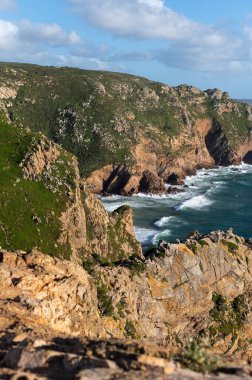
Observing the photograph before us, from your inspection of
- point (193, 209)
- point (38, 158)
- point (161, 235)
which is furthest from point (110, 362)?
point (193, 209)

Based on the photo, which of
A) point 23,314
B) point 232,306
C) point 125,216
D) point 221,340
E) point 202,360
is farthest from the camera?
point 125,216

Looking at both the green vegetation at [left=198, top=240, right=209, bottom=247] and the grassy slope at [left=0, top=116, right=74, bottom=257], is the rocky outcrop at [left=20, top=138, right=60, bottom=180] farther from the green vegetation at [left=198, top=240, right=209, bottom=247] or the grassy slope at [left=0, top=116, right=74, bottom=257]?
the green vegetation at [left=198, top=240, right=209, bottom=247]

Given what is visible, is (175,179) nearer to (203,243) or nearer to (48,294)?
(203,243)

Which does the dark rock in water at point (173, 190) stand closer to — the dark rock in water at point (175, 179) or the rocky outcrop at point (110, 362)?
the dark rock in water at point (175, 179)

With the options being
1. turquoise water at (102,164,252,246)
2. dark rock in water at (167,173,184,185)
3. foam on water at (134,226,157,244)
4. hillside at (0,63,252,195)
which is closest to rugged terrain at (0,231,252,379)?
foam on water at (134,226,157,244)

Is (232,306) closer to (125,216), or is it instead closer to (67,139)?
(125,216)

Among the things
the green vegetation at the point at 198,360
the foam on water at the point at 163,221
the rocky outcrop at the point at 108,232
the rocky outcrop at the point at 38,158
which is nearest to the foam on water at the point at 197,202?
the foam on water at the point at 163,221

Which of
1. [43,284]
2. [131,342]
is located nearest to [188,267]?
[43,284]
